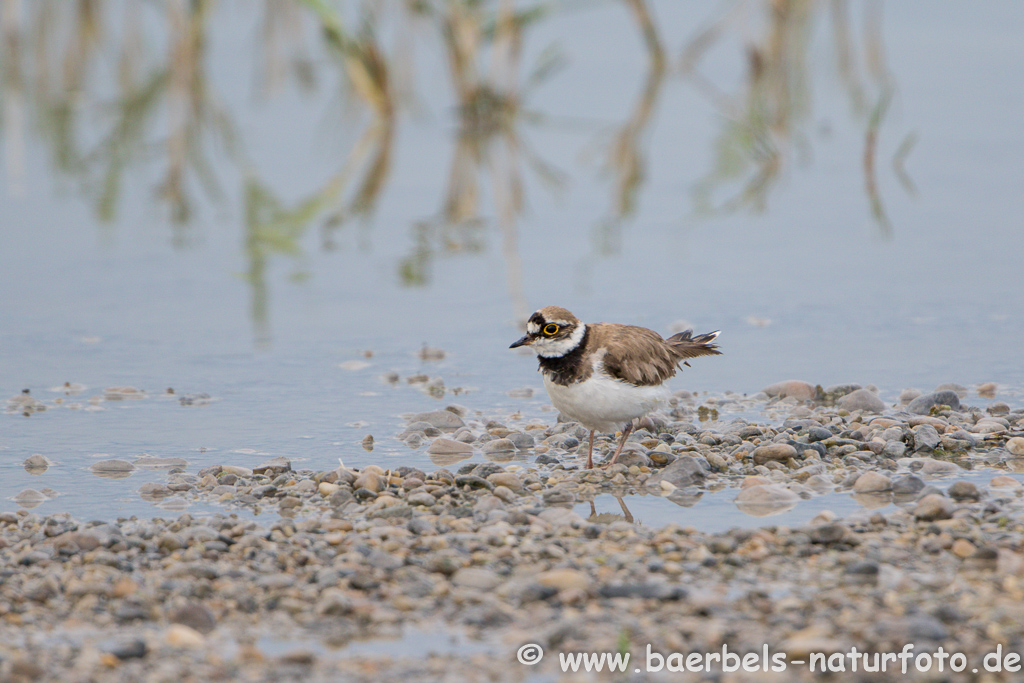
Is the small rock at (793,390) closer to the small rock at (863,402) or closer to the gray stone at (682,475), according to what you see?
the small rock at (863,402)

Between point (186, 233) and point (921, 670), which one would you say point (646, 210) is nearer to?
point (186, 233)

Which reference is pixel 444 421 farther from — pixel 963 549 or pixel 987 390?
pixel 987 390

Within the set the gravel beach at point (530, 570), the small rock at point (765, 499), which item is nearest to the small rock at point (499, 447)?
the gravel beach at point (530, 570)

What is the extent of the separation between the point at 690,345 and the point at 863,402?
1.29 metres

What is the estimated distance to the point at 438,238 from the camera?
13.1 metres

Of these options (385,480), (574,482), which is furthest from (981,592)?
(385,480)

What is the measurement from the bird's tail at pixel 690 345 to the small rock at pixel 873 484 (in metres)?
1.80

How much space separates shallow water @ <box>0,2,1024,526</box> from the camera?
931 centimetres

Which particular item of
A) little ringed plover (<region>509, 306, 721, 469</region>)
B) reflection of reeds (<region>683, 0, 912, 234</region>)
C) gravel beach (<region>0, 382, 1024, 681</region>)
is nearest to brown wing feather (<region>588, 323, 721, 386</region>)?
little ringed plover (<region>509, 306, 721, 469</region>)

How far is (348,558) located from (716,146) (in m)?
11.4

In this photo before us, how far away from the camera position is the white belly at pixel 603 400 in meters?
7.25

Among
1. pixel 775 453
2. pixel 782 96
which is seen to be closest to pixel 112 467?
pixel 775 453

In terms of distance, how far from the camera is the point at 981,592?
17.1 feet

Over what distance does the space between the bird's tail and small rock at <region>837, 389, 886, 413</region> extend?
3.22 ft
